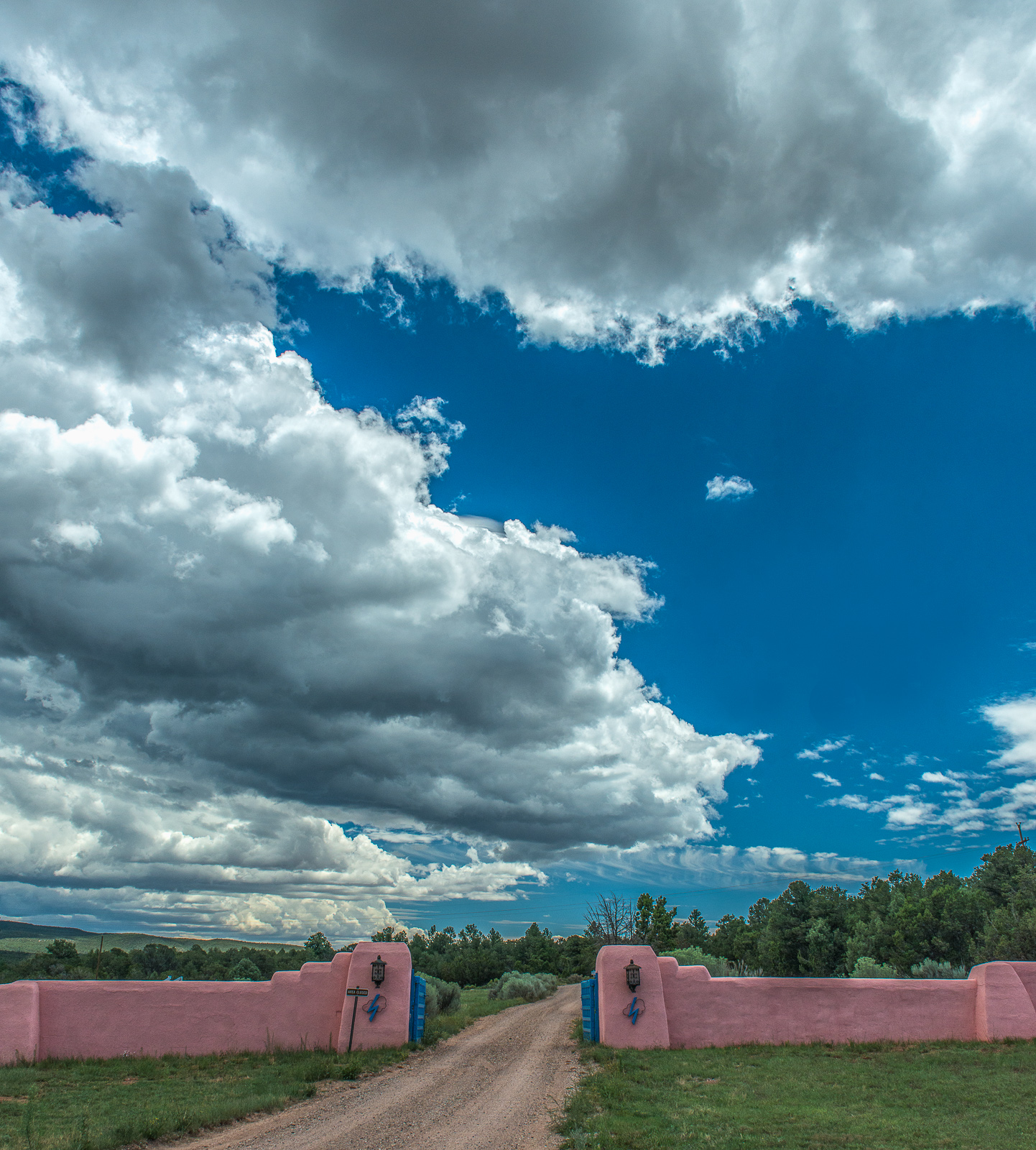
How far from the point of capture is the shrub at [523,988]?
31641mm

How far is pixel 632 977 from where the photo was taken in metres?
15.6

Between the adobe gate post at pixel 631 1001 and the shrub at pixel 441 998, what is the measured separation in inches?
297

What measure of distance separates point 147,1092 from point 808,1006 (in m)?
13.7

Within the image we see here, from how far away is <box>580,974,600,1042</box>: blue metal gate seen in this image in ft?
53.1

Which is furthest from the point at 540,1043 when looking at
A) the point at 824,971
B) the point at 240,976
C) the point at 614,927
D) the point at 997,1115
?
the point at 240,976

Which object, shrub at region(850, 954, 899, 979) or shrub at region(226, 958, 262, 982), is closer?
shrub at region(850, 954, 899, 979)

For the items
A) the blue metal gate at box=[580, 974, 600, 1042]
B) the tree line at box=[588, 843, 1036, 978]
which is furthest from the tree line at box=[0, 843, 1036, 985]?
the blue metal gate at box=[580, 974, 600, 1042]

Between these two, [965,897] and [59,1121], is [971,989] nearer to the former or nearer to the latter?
[59,1121]

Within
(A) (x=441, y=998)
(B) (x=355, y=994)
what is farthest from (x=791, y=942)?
(B) (x=355, y=994)

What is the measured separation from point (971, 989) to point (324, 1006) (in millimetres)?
15086

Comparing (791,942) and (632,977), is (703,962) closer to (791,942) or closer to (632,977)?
(632,977)

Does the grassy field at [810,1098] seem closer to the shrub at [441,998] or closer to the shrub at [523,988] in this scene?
the shrub at [441,998]

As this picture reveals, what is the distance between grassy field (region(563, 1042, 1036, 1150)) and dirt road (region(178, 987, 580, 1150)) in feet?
2.36

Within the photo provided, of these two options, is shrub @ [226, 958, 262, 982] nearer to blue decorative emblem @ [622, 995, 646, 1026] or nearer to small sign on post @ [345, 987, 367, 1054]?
small sign on post @ [345, 987, 367, 1054]
